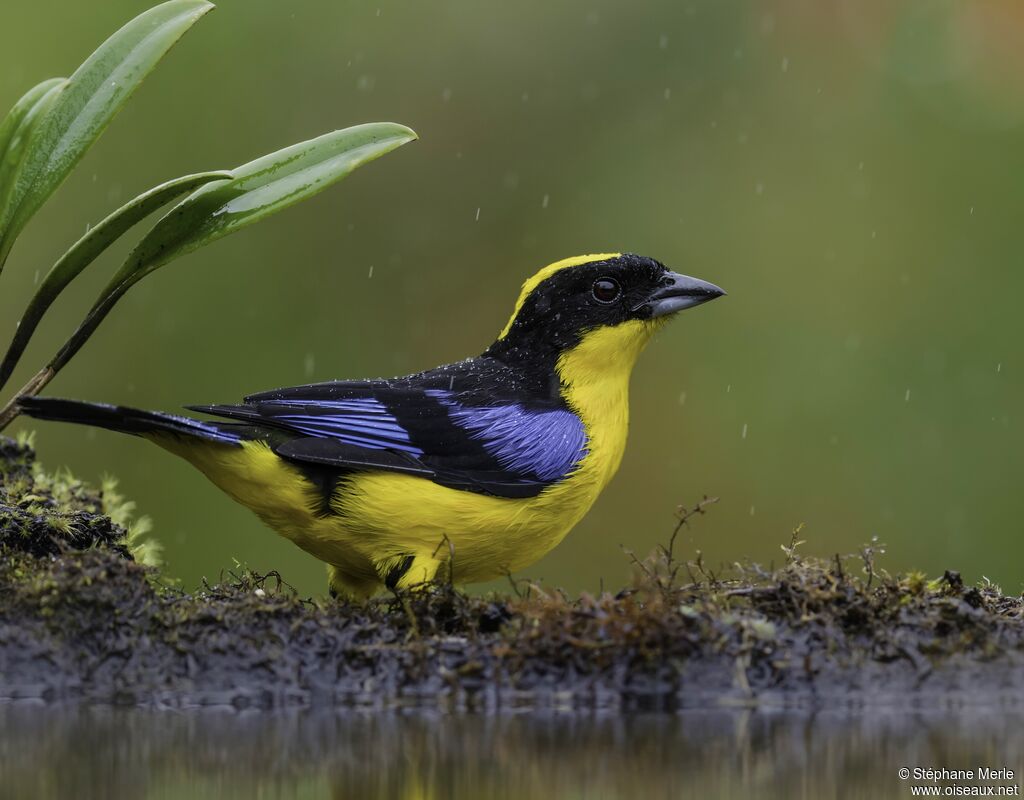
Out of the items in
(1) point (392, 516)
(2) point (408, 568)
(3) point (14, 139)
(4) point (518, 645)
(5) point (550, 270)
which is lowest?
(4) point (518, 645)

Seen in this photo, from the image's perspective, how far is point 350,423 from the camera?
541 cm

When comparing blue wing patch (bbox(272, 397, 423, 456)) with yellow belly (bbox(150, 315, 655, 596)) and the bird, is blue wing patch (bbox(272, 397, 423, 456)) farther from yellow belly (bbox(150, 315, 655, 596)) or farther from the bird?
yellow belly (bbox(150, 315, 655, 596))

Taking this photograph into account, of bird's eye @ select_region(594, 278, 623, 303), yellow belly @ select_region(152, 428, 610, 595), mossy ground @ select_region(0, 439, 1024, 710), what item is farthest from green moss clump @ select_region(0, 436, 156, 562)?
bird's eye @ select_region(594, 278, 623, 303)

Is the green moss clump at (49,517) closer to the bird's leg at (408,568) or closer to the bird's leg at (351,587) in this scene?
the bird's leg at (351,587)

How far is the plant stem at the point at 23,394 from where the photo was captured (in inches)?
193

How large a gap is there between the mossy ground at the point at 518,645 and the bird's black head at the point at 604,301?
73.6 inches

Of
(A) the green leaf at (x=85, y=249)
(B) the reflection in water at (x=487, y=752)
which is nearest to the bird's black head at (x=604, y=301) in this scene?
(A) the green leaf at (x=85, y=249)

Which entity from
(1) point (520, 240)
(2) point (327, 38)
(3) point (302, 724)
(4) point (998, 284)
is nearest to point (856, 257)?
(4) point (998, 284)

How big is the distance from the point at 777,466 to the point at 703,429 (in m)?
0.72

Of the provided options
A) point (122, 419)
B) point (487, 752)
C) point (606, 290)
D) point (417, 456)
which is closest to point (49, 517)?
point (122, 419)

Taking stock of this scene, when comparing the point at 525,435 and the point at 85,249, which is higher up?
the point at 85,249

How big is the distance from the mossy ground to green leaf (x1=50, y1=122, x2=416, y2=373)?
3.99 feet

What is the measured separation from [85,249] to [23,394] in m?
0.60

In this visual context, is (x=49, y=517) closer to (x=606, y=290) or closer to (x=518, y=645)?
(x=518, y=645)
